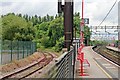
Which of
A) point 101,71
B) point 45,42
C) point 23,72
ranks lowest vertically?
point 23,72

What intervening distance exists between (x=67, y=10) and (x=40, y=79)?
1141 centimetres

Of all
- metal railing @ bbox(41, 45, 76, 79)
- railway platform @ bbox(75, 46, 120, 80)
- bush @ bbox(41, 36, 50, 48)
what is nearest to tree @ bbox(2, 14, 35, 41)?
bush @ bbox(41, 36, 50, 48)

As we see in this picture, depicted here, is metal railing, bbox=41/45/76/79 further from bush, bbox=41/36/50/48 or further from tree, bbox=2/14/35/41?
bush, bbox=41/36/50/48

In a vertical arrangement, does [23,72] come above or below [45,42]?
below

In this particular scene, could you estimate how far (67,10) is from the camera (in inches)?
554

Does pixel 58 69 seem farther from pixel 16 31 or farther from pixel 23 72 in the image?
→ pixel 16 31

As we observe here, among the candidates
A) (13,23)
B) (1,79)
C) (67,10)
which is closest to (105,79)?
(67,10)

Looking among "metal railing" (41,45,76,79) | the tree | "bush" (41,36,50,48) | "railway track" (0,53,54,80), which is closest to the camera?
"metal railing" (41,45,76,79)

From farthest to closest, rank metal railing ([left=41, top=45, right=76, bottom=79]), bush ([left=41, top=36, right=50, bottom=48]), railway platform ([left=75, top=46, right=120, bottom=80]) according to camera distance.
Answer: bush ([left=41, top=36, right=50, bottom=48]) < railway platform ([left=75, top=46, right=120, bottom=80]) < metal railing ([left=41, top=45, right=76, bottom=79])

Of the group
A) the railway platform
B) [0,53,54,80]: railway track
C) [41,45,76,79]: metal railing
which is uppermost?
[41,45,76,79]: metal railing

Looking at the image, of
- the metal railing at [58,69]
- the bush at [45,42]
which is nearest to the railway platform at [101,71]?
the metal railing at [58,69]

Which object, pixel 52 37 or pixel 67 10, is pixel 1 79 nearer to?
pixel 67 10

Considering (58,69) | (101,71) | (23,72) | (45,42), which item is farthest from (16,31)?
(58,69)

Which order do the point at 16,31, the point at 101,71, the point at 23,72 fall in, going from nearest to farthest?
the point at 101,71
the point at 23,72
the point at 16,31
